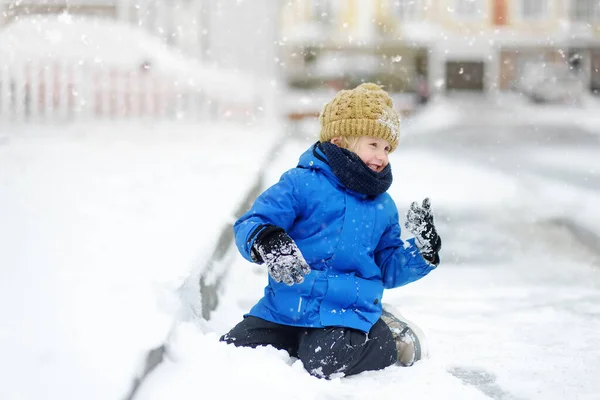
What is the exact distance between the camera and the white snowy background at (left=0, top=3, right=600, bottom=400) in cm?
274

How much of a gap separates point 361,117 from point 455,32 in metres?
45.1

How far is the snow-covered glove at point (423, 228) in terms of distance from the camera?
3.21 metres

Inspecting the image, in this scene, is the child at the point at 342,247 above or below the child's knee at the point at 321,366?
above

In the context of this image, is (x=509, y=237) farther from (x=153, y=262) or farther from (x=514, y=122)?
(x=514, y=122)

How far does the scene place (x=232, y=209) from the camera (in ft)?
17.9

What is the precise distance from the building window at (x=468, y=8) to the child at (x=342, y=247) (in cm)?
4506

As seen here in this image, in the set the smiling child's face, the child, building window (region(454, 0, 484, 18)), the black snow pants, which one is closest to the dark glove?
the child

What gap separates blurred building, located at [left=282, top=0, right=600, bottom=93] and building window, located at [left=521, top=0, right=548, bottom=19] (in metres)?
0.05

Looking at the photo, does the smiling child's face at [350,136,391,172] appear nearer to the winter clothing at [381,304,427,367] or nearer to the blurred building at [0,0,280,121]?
the winter clothing at [381,304,427,367]

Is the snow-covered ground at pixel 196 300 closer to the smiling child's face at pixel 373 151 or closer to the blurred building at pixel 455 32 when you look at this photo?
the smiling child's face at pixel 373 151

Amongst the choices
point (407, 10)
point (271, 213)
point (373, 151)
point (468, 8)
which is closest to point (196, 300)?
point (271, 213)

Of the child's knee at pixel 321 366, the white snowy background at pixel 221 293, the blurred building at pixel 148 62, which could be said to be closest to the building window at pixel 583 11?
the blurred building at pixel 148 62

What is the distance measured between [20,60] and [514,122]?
46.6 feet

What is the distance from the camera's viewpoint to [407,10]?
154 feet
